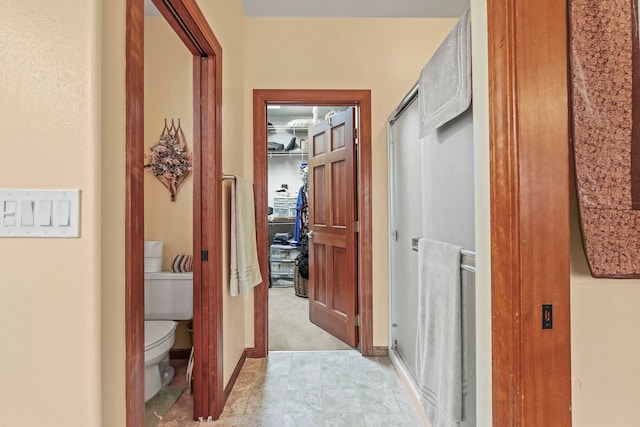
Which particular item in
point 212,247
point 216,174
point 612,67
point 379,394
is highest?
point 612,67

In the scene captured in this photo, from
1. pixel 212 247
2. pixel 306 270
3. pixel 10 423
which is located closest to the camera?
pixel 10 423

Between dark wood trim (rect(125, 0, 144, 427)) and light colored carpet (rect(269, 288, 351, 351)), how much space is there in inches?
75.4

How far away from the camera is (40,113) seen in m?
0.78

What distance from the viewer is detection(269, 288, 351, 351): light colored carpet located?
8.98 ft

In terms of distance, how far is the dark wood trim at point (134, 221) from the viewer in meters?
0.89

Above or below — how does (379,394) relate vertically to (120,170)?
below

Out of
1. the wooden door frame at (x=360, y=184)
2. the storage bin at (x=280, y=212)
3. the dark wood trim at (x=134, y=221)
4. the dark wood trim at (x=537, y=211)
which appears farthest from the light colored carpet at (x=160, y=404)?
the storage bin at (x=280, y=212)

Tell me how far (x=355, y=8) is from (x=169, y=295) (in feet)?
8.61

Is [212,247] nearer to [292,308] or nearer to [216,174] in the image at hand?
[216,174]

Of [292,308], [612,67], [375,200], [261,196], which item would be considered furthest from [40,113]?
[292,308]

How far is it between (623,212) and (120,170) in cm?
134

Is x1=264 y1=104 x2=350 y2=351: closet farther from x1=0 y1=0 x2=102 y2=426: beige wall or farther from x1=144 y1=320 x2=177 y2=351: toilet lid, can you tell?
x1=0 y1=0 x2=102 y2=426: beige wall

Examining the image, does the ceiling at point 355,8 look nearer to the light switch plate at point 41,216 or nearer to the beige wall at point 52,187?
the beige wall at point 52,187

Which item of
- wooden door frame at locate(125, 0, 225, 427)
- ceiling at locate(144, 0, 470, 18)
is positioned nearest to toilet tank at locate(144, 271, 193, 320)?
wooden door frame at locate(125, 0, 225, 427)
